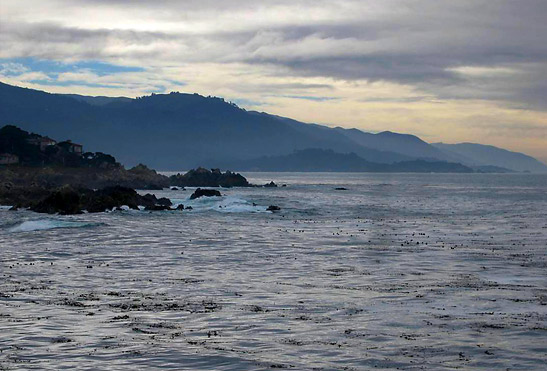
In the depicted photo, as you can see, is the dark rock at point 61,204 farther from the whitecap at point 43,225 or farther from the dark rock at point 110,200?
the whitecap at point 43,225

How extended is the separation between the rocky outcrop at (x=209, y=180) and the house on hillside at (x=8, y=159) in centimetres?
4807

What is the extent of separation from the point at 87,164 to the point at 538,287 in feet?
484

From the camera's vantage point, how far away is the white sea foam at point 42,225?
50.9 m

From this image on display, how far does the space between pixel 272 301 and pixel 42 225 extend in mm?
35303

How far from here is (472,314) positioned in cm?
2106

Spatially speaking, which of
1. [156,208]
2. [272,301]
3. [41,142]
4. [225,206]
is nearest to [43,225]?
[156,208]

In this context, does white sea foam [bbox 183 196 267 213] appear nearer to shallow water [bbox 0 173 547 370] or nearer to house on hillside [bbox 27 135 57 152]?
shallow water [bbox 0 173 547 370]

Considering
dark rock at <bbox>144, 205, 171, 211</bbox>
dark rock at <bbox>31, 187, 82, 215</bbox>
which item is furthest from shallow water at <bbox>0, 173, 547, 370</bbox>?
dark rock at <bbox>144, 205, 171, 211</bbox>

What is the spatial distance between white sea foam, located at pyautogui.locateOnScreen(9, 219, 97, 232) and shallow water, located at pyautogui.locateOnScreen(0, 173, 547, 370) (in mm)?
2989

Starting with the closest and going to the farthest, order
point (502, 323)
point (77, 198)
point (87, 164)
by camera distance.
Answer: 1. point (502, 323)
2. point (77, 198)
3. point (87, 164)

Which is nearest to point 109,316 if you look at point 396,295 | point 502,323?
point 396,295

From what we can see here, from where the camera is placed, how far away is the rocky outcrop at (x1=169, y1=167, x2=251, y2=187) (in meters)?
182

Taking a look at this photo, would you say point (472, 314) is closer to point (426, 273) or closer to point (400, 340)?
point (400, 340)

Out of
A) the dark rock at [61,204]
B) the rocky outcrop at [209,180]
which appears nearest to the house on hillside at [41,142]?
the rocky outcrop at [209,180]
